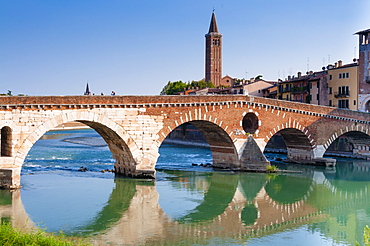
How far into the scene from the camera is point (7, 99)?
19594 mm

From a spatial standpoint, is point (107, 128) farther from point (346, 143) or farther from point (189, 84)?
point (189, 84)

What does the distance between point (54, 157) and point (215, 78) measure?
54.7 meters

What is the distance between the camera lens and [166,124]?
78.9 ft

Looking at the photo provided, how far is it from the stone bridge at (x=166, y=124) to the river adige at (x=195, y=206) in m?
1.22

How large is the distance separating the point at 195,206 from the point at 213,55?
69300 millimetres

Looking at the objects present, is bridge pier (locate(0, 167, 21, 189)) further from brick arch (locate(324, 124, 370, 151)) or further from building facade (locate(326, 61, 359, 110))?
building facade (locate(326, 61, 359, 110))

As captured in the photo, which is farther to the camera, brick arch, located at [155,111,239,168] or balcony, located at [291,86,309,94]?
balcony, located at [291,86,309,94]

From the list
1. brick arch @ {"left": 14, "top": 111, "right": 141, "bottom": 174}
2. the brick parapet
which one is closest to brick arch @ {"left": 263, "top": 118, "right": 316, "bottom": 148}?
the brick parapet

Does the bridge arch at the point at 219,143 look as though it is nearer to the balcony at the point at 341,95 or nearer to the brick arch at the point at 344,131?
the brick arch at the point at 344,131

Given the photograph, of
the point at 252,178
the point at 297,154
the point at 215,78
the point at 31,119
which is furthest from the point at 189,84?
the point at 31,119

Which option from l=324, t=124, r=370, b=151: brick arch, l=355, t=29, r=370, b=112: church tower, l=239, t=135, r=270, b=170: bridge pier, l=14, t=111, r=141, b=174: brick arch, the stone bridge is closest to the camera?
the stone bridge

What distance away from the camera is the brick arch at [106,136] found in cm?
2019

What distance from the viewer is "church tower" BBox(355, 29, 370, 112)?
1436 inches

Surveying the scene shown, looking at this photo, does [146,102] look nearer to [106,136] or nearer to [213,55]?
[106,136]
